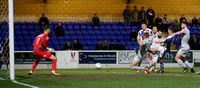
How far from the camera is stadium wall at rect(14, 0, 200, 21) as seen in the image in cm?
2988

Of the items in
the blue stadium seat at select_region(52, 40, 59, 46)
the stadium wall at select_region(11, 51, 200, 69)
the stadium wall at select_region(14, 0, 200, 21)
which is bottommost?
the stadium wall at select_region(11, 51, 200, 69)

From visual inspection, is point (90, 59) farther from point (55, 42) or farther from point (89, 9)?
point (89, 9)

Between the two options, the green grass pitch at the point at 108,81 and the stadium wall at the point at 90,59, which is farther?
the stadium wall at the point at 90,59

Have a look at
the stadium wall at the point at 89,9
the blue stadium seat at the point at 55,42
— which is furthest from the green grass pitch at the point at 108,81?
the stadium wall at the point at 89,9

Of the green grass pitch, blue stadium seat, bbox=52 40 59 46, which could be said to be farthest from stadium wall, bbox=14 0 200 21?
the green grass pitch

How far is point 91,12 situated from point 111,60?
8874mm

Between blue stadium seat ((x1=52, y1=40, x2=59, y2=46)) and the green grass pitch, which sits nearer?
the green grass pitch

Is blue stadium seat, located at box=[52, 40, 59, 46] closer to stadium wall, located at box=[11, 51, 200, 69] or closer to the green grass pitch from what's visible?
stadium wall, located at box=[11, 51, 200, 69]

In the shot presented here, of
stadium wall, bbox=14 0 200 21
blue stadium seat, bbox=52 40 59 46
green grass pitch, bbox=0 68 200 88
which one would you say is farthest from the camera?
stadium wall, bbox=14 0 200 21

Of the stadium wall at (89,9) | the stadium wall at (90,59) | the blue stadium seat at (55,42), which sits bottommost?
the stadium wall at (90,59)

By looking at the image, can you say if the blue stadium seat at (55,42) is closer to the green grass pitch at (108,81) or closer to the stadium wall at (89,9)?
the stadium wall at (89,9)

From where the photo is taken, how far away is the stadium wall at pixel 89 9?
29875mm

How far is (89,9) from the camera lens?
31.0 meters

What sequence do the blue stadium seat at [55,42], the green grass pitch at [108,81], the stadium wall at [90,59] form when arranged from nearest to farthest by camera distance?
the green grass pitch at [108,81] → the stadium wall at [90,59] → the blue stadium seat at [55,42]
